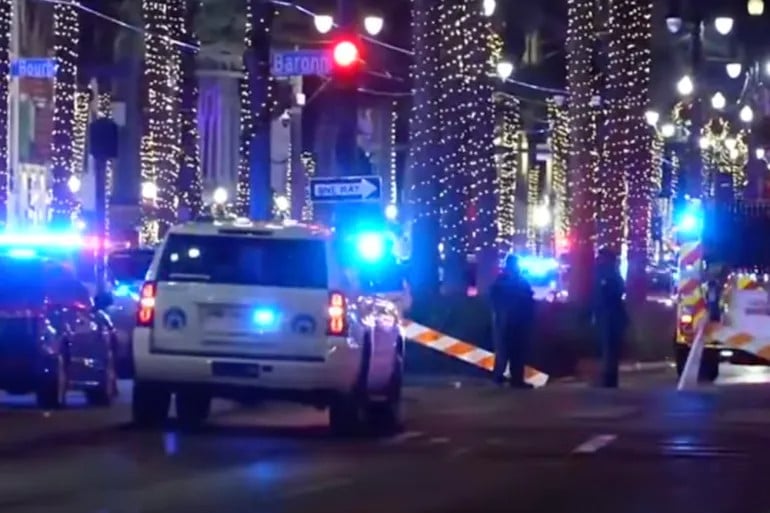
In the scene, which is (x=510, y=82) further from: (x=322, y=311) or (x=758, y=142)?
(x=322, y=311)

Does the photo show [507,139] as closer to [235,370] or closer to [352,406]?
[352,406]

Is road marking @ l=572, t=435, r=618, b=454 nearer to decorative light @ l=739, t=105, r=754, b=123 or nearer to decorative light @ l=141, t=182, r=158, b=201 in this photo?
decorative light @ l=141, t=182, r=158, b=201

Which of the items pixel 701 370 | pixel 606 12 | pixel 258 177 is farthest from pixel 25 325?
pixel 606 12

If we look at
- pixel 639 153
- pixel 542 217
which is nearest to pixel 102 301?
pixel 639 153

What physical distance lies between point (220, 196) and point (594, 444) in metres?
48.8

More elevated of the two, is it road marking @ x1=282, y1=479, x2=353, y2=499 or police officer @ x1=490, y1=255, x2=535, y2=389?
police officer @ x1=490, y1=255, x2=535, y2=389

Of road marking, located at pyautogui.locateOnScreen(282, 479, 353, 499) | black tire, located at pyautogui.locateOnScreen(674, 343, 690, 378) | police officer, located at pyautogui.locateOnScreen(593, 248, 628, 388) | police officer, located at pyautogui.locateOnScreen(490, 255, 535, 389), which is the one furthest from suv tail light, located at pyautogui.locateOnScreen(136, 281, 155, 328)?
black tire, located at pyautogui.locateOnScreen(674, 343, 690, 378)

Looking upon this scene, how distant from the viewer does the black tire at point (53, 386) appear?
22.5 metres

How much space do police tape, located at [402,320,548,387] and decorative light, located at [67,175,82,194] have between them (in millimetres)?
23234

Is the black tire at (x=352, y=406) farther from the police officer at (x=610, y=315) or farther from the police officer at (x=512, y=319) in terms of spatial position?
the police officer at (x=610, y=315)

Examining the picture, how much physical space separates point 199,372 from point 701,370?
46.3 ft

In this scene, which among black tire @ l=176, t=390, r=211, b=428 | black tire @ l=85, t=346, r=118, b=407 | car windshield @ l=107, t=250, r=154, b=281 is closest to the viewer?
black tire @ l=176, t=390, r=211, b=428

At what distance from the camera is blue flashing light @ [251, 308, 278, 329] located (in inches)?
790

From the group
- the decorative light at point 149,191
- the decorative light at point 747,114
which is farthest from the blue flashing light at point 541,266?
the decorative light at point 747,114
